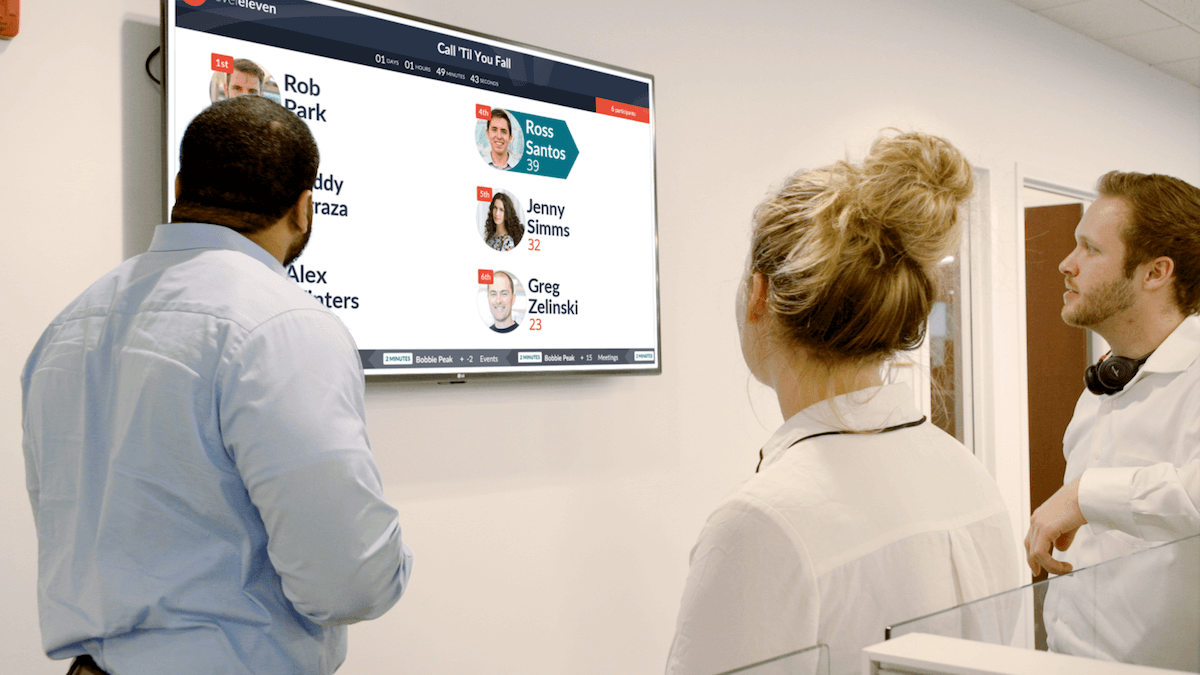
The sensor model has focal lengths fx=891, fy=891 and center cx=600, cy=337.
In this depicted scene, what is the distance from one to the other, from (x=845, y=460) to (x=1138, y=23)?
487cm

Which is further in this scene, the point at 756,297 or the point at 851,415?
the point at 756,297

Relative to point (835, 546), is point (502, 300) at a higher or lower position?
higher

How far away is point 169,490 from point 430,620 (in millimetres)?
1258

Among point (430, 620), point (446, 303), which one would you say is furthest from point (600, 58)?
point (430, 620)

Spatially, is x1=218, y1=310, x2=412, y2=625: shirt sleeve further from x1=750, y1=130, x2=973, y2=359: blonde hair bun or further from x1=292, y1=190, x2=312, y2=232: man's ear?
x1=750, y1=130, x2=973, y2=359: blonde hair bun

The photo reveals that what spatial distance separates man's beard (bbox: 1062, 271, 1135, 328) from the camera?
204 centimetres

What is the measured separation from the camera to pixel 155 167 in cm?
187

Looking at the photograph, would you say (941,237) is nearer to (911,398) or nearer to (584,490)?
(911,398)

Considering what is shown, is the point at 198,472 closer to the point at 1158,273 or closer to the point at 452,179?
the point at 452,179

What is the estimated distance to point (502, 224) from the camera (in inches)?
93.4

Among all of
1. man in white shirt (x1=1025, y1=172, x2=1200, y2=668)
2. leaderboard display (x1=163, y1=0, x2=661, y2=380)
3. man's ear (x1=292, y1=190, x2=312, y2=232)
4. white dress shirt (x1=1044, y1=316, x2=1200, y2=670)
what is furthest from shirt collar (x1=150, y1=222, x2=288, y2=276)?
man in white shirt (x1=1025, y1=172, x2=1200, y2=668)

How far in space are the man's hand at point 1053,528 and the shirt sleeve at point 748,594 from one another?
0.68 meters

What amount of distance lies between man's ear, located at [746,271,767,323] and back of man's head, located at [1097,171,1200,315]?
4.55 feet

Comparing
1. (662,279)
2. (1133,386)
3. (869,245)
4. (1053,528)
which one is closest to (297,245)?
(869,245)
